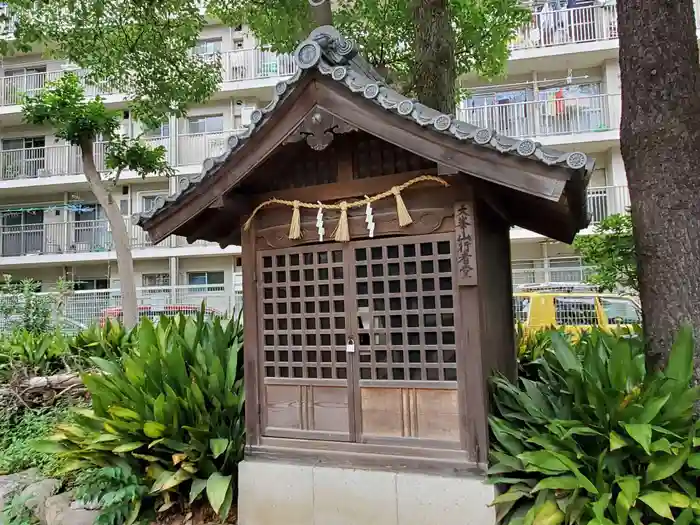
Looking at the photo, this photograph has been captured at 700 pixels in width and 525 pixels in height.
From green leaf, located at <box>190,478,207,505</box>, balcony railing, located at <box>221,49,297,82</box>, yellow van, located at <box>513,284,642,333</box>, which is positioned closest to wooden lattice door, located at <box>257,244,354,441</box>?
green leaf, located at <box>190,478,207,505</box>

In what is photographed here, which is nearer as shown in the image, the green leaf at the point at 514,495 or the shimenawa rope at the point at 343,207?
the green leaf at the point at 514,495

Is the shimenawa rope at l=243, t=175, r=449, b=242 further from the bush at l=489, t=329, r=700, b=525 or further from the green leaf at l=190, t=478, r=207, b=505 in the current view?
the green leaf at l=190, t=478, r=207, b=505

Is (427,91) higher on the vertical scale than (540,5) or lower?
lower

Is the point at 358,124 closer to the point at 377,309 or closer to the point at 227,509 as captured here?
the point at 377,309

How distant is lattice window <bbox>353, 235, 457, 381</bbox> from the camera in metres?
4.16

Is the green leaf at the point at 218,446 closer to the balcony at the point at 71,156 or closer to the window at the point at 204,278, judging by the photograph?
the balcony at the point at 71,156

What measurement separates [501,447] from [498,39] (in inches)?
309

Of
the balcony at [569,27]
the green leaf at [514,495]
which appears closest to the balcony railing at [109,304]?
the balcony at [569,27]

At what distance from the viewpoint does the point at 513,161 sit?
11.8ft

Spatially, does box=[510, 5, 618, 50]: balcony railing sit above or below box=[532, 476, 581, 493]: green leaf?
above

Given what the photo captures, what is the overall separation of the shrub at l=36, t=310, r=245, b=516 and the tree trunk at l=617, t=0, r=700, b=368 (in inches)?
137

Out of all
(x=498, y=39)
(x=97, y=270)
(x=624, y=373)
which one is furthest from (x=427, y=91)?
(x=97, y=270)

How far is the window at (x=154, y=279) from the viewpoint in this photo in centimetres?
2138

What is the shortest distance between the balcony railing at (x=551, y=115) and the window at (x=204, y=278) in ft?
34.7
